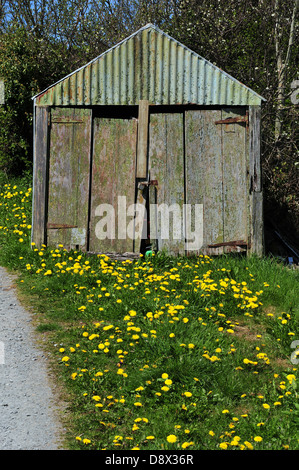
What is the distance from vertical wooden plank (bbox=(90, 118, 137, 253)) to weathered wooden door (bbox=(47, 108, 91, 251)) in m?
0.16

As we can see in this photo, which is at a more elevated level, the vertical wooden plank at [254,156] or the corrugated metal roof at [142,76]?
the corrugated metal roof at [142,76]

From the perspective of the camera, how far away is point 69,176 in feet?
28.2

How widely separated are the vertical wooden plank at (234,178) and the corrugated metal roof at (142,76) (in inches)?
18.5

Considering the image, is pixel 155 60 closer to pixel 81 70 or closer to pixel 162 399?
pixel 81 70

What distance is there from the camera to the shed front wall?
8547 mm

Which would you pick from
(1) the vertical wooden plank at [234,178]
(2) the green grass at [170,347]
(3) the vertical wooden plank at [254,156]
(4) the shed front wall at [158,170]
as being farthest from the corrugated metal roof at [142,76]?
(2) the green grass at [170,347]

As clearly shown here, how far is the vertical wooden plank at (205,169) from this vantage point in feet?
28.0

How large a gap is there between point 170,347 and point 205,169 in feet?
13.5

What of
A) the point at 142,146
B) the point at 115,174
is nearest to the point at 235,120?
the point at 142,146

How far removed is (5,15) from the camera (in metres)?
18.1

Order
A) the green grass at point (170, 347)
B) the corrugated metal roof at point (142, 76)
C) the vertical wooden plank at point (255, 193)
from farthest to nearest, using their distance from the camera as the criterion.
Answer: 1. the vertical wooden plank at point (255, 193)
2. the corrugated metal roof at point (142, 76)
3. the green grass at point (170, 347)

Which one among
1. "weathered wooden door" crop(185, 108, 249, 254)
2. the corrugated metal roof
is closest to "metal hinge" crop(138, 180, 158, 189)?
"weathered wooden door" crop(185, 108, 249, 254)

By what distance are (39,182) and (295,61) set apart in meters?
7.67

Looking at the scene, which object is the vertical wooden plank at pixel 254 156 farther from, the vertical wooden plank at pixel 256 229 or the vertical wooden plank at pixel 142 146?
the vertical wooden plank at pixel 142 146
